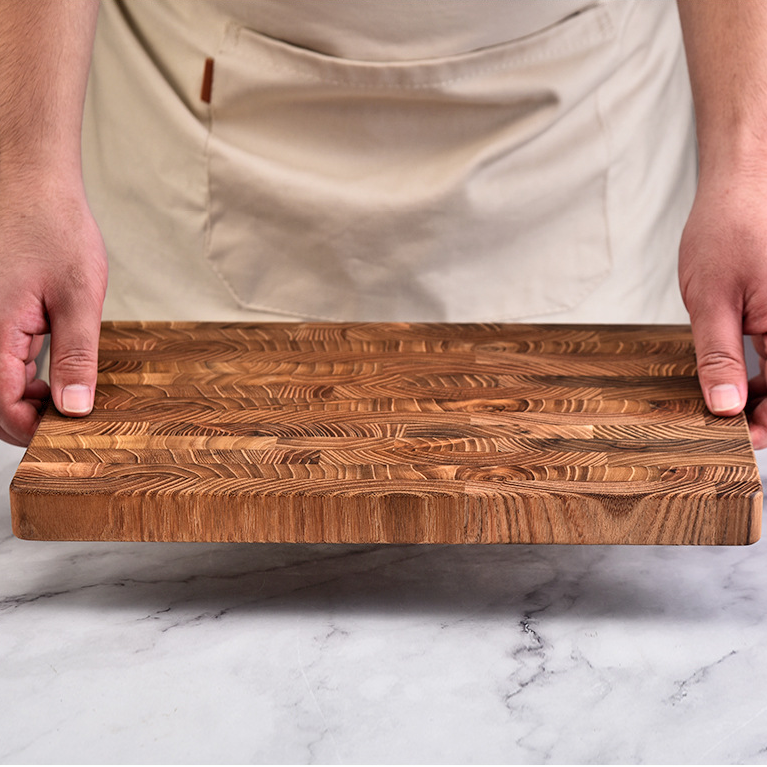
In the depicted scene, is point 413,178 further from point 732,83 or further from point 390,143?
point 732,83

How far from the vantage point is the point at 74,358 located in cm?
75

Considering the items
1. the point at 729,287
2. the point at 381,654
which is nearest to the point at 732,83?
the point at 729,287

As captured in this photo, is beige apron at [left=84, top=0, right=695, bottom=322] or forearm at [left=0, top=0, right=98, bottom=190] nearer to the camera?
forearm at [left=0, top=0, right=98, bottom=190]

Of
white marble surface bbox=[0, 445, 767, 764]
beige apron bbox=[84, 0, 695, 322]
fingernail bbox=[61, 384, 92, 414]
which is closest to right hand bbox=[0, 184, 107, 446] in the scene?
fingernail bbox=[61, 384, 92, 414]

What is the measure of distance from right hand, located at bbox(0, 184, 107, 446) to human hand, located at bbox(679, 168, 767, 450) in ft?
1.61

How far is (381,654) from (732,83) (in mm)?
588

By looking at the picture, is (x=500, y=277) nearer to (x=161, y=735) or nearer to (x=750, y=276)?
(x=750, y=276)

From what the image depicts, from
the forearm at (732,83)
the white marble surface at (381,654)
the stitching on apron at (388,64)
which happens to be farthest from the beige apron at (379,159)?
the white marble surface at (381,654)

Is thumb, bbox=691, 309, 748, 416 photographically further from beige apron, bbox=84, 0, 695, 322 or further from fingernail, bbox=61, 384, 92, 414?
fingernail, bbox=61, 384, 92, 414

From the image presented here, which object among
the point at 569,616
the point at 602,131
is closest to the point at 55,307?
the point at 569,616

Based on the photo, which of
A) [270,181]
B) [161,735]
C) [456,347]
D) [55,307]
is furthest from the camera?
[270,181]

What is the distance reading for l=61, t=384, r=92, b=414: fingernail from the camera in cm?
73

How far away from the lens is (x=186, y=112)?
41.6 inches

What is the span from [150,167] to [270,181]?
164 mm
